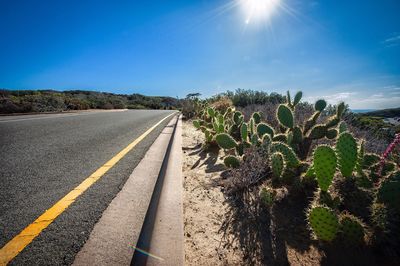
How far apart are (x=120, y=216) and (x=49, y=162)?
6.96 ft

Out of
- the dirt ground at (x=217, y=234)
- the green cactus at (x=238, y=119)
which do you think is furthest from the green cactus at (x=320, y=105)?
the dirt ground at (x=217, y=234)

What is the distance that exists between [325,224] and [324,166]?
1.75 feet

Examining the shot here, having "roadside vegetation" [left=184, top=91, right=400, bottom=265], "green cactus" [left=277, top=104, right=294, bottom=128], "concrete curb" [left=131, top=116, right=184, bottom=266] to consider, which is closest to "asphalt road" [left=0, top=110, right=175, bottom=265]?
"concrete curb" [left=131, top=116, right=184, bottom=266]

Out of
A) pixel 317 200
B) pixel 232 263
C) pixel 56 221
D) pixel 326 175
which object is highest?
pixel 326 175

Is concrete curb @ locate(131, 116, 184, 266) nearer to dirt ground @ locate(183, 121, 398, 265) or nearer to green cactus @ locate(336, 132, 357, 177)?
dirt ground @ locate(183, 121, 398, 265)

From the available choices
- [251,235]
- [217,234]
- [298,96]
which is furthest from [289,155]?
[298,96]

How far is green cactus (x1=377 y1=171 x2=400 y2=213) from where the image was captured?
4.83ft

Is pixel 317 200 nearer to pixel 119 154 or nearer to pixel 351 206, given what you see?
pixel 351 206

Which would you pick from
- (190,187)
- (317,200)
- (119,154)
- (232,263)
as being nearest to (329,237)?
(317,200)

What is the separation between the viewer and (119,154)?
3752mm

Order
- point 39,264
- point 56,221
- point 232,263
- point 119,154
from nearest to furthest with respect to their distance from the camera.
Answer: point 39,264, point 232,263, point 56,221, point 119,154

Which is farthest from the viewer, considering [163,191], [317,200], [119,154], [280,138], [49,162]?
[119,154]

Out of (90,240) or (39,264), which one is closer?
(39,264)

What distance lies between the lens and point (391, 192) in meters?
1.52
